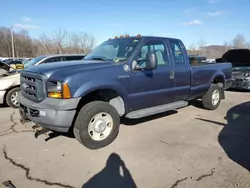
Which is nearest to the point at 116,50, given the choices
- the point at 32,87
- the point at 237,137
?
the point at 32,87

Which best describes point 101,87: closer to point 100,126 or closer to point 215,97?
point 100,126

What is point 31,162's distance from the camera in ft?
11.6

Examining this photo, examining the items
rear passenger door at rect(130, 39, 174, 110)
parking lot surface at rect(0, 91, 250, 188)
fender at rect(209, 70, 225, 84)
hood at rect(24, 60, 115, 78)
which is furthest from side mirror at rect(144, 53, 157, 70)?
fender at rect(209, 70, 225, 84)

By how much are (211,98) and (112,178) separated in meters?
4.56

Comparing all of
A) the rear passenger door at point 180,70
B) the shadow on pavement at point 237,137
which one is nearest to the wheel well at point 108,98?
the rear passenger door at point 180,70

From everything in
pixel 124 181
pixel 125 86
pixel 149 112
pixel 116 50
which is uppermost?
pixel 116 50

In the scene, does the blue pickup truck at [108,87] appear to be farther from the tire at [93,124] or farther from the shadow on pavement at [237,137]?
the shadow on pavement at [237,137]

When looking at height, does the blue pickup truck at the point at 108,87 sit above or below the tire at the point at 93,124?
above

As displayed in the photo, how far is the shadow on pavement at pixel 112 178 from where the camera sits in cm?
292

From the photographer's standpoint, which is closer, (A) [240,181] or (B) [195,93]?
(A) [240,181]

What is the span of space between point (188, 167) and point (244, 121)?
121 inches

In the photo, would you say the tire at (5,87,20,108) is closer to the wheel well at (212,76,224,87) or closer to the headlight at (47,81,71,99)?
the headlight at (47,81,71,99)

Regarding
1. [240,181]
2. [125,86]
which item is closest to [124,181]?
[240,181]

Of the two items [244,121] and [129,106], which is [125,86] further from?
[244,121]
